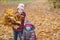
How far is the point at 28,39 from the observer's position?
5.93 meters

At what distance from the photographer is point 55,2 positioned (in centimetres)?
1695

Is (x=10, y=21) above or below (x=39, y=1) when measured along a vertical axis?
above

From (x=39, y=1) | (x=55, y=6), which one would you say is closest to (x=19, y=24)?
(x=55, y=6)

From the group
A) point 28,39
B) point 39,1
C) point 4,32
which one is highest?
point 28,39

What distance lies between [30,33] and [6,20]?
28.3 inches

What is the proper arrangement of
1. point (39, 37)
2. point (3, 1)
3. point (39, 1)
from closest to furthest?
point (39, 37), point (3, 1), point (39, 1)

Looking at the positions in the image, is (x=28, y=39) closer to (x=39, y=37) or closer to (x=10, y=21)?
(x=10, y=21)

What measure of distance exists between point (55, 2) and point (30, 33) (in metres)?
11.3

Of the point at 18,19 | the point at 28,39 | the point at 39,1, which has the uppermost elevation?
the point at 18,19

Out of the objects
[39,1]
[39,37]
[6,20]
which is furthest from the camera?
[39,1]

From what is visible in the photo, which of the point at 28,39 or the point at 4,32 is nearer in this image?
the point at 28,39

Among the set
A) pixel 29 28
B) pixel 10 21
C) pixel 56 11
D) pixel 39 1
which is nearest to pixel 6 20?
pixel 10 21

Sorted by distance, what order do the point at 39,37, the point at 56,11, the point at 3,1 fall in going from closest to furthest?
the point at 39,37, the point at 56,11, the point at 3,1

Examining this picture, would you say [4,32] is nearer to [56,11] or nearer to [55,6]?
[56,11]
